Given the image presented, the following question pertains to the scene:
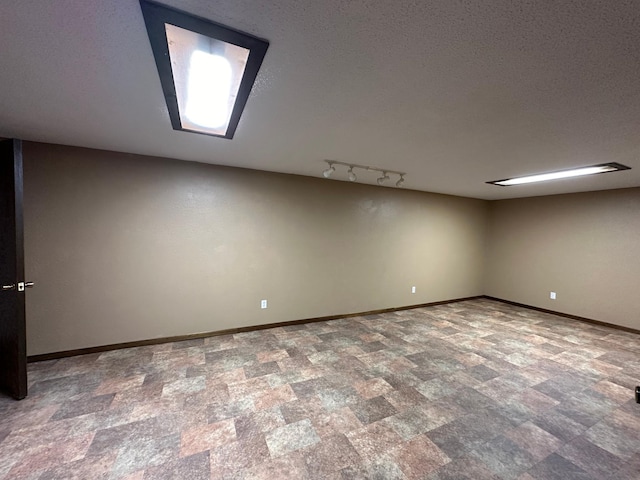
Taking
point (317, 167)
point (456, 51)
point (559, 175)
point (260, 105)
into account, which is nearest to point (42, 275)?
point (260, 105)

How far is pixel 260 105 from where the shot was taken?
1.73m

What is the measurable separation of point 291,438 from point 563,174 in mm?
4418

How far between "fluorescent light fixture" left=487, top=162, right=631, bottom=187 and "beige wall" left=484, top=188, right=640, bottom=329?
171cm

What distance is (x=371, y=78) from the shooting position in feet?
4.56

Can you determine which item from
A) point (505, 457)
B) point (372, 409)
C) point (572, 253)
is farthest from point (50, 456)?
point (572, 253)

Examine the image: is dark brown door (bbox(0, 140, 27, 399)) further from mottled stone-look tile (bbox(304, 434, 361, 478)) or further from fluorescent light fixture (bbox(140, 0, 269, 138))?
mottled stone-look tile (bbox(304, 434, 361, 478))

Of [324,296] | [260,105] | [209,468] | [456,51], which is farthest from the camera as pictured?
[324,296]

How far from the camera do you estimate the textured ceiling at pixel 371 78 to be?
984mm

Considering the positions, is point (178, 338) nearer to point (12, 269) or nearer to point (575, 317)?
point (12, 269)

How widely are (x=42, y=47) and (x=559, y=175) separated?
5068mm

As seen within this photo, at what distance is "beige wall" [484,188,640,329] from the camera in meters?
4.05

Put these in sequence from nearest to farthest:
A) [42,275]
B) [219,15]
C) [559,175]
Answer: [219,15], [42,275], [559,175]

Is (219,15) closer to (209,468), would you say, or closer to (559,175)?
(209,468)

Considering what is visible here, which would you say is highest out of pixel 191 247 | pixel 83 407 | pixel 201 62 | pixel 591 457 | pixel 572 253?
pixel 201 62
